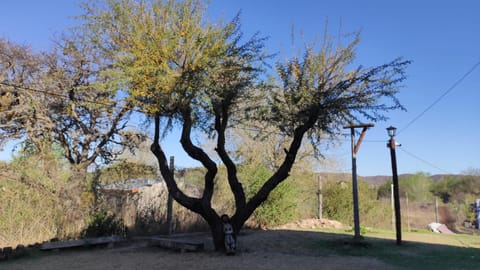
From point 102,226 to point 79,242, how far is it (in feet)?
4.72

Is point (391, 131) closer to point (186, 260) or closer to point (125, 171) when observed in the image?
point (186, 260)

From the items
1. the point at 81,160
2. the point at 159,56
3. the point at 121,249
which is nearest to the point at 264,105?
the point at 159,56

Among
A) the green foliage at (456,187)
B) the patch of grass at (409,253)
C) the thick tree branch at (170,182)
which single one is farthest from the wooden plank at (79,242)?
the green foliage at (456,187)

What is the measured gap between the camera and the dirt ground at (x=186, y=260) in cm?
711

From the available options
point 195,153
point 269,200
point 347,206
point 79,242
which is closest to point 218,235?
point 195,153

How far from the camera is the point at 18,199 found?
896 cm

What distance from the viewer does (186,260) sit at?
25.5 ft

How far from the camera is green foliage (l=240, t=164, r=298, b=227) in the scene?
50.9 feet

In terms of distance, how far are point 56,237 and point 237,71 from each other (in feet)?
20.1

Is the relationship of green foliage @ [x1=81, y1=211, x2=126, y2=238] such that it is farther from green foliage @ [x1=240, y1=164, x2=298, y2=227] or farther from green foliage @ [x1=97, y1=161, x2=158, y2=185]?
green foliage @ [x1=240, y1=164, x2=298, y2=227]

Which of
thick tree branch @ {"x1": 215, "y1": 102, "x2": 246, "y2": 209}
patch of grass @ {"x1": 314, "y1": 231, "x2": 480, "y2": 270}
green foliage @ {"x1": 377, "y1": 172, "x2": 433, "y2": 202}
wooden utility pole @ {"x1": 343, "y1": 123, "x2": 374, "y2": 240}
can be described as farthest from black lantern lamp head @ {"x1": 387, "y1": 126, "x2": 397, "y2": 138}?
green foliage @ {"x1": 377, "y1": 172, "x2": 433, "y2": 202}

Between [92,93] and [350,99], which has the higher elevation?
[92,93]

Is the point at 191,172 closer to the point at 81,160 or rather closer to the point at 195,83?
the point at 81,160

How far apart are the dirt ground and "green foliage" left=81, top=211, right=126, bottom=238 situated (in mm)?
832
